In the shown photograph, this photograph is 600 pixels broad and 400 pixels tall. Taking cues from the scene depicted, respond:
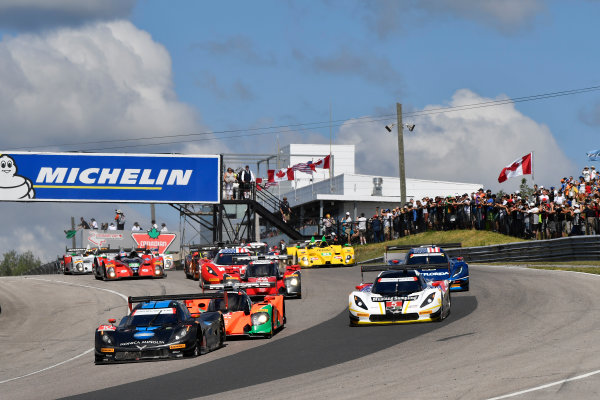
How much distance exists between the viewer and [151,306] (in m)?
18.9

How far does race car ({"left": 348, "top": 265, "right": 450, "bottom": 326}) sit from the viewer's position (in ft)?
68.0

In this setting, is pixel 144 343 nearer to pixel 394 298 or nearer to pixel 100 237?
pixel 394 298

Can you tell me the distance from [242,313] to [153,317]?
9.37 feet

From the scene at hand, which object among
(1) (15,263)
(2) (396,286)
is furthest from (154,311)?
(1) (15,263)

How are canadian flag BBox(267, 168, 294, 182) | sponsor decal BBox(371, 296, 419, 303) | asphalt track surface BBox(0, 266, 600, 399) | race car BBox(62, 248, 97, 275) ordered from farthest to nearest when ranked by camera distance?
1. canadian flag BBox(267, 168, 294, 182)
2. race car BBox(62, 248, 97, 275)
3. sponsor decal BBox(371, 296, 419, 303)
4. asphalt track surface BBox(0, 266, 600, 399)

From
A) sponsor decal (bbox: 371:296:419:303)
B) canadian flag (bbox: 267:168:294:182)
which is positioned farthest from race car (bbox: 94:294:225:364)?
→ canadian flag (bbox: 267:168:294:182)

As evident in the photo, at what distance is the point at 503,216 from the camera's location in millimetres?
39781

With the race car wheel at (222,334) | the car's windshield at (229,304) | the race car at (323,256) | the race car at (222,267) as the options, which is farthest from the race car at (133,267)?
the race car wheel at (222,334)

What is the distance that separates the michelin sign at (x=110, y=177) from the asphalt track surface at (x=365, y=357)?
2003 centimetres

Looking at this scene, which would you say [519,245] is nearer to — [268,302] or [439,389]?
[268,302]

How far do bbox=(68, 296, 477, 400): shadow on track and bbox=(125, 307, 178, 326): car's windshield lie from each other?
1661 mm

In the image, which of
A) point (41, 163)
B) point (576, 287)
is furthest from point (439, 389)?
point (41, 163)

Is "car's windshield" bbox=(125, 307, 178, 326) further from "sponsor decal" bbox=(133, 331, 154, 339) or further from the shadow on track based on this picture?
the shadow on track

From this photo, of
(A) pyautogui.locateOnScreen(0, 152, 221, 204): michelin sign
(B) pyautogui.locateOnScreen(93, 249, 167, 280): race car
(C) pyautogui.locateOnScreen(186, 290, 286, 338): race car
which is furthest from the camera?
(A) pyautogui.locateOnScreen(0, 152, 221, 204): michelin sign
